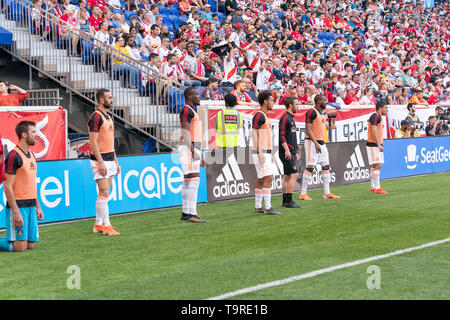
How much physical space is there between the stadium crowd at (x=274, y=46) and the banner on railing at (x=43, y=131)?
3.58m

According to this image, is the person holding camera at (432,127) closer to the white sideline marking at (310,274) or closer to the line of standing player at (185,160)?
the line of standing player at (185,160)

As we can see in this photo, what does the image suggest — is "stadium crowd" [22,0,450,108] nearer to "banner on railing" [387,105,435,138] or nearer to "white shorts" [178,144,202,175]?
"banner on railing" [387,105,435,138]

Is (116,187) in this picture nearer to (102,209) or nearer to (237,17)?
(102,209)

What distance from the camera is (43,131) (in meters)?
13.7

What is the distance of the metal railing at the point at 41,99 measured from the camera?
15854 mm

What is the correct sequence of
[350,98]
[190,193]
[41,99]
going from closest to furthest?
[190,193]
[41,99]
[350,98]

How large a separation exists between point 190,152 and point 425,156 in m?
12.7

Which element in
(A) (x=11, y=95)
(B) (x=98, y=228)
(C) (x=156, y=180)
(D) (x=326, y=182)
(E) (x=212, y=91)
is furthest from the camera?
(E) (x=212, y=91)

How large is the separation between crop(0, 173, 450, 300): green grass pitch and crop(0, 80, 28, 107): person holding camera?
346 cm

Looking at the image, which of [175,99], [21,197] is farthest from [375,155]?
[21,197]

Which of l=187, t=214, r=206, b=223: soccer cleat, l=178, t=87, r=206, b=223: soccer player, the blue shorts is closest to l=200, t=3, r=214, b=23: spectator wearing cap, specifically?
l=178, t=87, r=206, b=223: soccer player

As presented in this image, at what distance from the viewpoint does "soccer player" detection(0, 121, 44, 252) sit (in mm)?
9078
